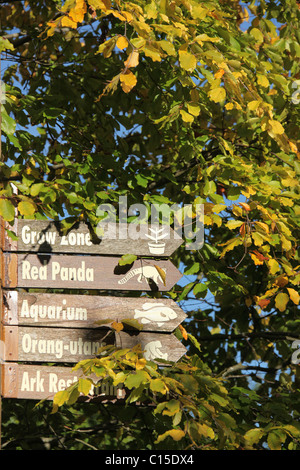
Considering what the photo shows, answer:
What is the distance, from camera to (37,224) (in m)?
2.88

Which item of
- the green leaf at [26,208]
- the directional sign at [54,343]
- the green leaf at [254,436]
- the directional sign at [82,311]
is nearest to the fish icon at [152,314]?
the directional sign at [82,311]

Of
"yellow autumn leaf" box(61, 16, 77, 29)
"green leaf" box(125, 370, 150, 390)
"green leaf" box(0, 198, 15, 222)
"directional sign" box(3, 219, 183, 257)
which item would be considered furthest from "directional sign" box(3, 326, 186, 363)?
"yellow autumn leaf" box(61, 16, 77, 29)

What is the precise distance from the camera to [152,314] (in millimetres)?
2832

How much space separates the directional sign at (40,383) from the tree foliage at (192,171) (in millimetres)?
112

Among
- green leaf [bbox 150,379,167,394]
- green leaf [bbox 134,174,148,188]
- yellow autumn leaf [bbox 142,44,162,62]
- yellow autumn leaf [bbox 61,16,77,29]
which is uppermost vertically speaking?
yellow autumn leaf [bbox 61,16,77,29]

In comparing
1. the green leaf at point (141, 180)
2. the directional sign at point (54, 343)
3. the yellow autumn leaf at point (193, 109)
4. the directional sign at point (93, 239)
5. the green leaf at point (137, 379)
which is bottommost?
the green leaf at point (137, 379)

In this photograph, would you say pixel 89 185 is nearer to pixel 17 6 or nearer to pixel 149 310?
pixel 149 310

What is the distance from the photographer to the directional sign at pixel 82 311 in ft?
9.18

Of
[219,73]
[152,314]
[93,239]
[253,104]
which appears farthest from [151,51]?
[152,314]

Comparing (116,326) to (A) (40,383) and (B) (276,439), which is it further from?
(B) (276,439)

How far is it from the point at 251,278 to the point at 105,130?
1.57 m

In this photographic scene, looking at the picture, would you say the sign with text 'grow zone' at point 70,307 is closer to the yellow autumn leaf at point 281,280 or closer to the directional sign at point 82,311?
the directional sign at point 82,311

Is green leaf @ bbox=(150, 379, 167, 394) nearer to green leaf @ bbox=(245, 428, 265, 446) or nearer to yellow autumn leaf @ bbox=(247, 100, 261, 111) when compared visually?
green leaf @ bbox=(245, 428, 265, 446)

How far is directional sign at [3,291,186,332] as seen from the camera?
9.18ft
